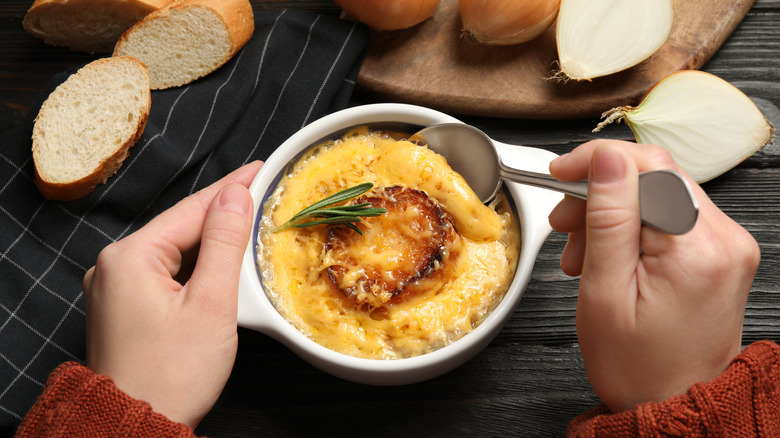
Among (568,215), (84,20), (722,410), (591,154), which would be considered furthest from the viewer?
(84,20)

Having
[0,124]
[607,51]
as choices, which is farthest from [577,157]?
[0,124]

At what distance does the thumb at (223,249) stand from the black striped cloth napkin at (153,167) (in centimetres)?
57

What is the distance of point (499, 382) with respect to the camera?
1963mm

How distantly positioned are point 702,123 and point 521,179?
2.88 ft

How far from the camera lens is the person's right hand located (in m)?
1.26

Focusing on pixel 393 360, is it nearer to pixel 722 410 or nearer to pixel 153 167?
pixel 722 410

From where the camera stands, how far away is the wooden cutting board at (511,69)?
219cm

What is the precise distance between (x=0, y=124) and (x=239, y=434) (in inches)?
63.7

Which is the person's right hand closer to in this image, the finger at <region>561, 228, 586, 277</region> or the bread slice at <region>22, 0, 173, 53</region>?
the finger at <region>561, 228, 586, 277</region>

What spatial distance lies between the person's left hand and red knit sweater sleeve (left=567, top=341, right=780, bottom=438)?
3.14ft

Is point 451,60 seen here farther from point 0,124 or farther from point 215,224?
point 0,124

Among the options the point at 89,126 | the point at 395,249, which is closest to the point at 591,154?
the point at 395,249

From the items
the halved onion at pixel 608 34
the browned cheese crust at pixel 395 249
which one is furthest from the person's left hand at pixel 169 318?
the halved onion at pixel 608 34

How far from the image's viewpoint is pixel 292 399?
1.96 m
